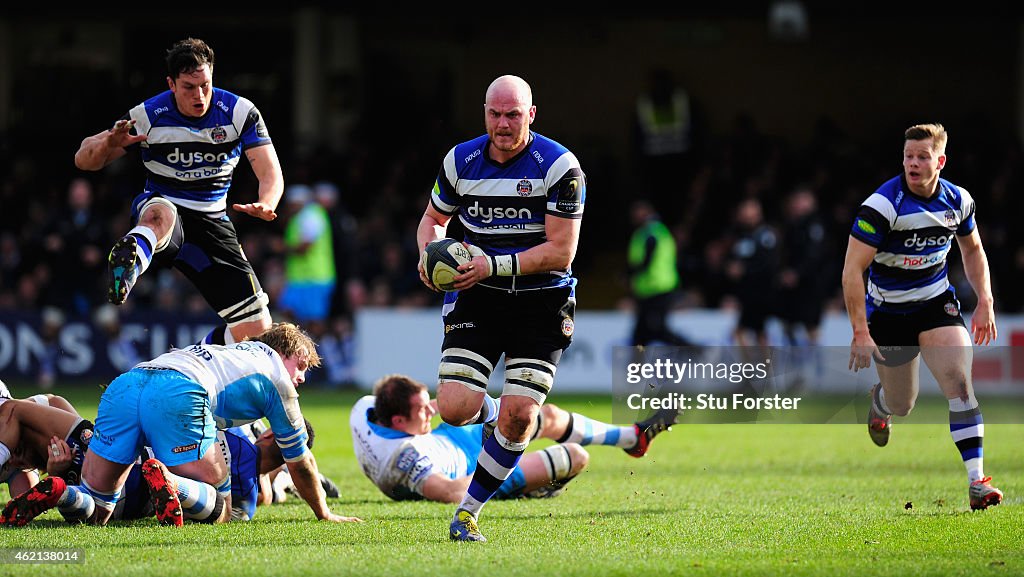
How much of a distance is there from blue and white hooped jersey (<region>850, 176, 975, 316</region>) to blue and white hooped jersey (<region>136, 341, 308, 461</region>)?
3.56m

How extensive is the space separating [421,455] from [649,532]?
172cm

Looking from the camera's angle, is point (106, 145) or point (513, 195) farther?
point (106, 145)

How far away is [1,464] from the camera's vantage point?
7238 mm

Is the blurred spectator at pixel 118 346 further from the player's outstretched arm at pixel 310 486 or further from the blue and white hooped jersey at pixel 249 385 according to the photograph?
the player's outstretched arm at pixel 310 486

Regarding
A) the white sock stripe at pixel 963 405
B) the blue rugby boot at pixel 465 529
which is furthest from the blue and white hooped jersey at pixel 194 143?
the white sock stripe at pixel 963 405

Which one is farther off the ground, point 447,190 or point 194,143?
point 194,143

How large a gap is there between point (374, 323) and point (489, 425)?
9612 mm

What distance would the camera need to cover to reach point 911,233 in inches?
327

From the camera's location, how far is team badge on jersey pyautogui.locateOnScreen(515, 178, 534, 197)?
7.00 metres

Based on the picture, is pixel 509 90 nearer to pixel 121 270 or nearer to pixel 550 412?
pixel 121 270

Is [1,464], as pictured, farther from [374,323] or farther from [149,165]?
[374,323]

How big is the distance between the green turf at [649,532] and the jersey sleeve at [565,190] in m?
1.65

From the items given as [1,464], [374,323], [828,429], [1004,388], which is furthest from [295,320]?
[1,464]

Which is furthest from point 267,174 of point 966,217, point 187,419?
point 966,217
